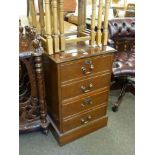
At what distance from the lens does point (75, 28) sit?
180cm

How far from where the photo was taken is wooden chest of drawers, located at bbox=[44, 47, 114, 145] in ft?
4.33

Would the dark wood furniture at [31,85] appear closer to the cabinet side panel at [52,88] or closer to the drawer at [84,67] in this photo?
the cabinet side panel at [52,88]

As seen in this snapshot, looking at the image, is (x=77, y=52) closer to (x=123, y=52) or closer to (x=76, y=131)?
(x=76, y=131)

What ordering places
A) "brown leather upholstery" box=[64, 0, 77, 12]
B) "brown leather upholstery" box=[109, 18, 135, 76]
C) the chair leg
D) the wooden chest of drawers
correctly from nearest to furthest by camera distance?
the wooden chest of drawers → "brown leather upholstery" box=[109, 18, 135, 76] → the chair leg → "brown leather upholstery" box=[64, 0, 77, 12]

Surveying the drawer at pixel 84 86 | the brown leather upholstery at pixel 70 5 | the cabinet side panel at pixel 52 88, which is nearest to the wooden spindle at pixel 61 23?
the cabinet side panel at pixel 52 88

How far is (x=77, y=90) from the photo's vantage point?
1.44 meters

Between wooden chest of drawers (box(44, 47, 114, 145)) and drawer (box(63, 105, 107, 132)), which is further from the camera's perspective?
drawer (box(63, 105, 107, 132))

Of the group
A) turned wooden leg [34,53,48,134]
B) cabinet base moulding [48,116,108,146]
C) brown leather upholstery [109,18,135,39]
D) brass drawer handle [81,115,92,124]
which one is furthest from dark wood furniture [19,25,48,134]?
brown leather upholstery [109,18,135,39]

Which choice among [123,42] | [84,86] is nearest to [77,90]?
[84,86]

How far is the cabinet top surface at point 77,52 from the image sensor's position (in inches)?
50.4

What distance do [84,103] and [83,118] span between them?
154 mm

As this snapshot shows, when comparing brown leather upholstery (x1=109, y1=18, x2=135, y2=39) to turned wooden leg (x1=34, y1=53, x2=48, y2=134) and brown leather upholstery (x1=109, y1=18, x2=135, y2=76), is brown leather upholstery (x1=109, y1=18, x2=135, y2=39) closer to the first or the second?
brown leather upholstery (x1=109, y1=18, x2=135, y2=76)

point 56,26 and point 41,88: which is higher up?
point 56,26
